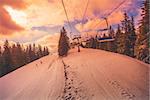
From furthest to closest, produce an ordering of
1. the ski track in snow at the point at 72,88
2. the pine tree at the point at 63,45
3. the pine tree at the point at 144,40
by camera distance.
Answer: the pine tree at the point at 63,45 < the pine tree at the point at 144,40 < the ski track in snow at the point at 72,88

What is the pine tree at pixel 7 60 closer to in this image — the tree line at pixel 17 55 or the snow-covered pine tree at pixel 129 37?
the tree line at pixel 17 55

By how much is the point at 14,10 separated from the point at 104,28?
37.4 inches

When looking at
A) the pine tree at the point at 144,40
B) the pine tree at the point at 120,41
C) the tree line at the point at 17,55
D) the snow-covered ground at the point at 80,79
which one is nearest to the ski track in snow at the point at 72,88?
the snow-covered ground at the point at 80,79

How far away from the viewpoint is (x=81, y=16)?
3664mm

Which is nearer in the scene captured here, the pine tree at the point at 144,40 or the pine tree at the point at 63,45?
the pine tree at the point at 144,40

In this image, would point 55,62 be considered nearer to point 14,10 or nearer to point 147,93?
point 14,10

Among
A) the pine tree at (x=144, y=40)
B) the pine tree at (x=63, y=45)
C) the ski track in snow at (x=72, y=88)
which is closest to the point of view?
the ski track in snow at (x=72, y=88)

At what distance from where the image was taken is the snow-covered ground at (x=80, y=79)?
3.38 m

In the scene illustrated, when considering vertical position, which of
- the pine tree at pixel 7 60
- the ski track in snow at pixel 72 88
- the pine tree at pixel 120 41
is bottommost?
the ski track in snow at pixel 72 88

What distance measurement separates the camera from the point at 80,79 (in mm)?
3479

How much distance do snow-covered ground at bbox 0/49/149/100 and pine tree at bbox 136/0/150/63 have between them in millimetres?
81

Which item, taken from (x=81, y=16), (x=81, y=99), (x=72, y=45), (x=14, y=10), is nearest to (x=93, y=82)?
(x=81, y=99)

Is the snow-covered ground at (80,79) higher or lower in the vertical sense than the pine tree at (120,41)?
lower

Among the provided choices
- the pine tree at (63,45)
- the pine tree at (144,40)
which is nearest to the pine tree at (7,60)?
the pine tree at (63,45)
